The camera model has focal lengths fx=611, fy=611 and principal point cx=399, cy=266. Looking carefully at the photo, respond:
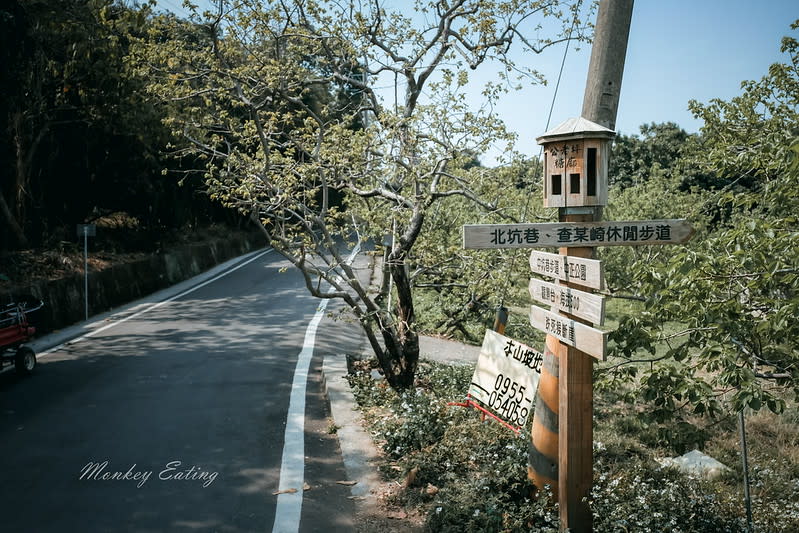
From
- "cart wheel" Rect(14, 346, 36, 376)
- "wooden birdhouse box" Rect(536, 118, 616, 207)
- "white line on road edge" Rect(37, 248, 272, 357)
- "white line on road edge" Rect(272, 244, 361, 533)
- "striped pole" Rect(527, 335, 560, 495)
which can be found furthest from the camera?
"white line on road edge" Rect(37, 248, 272, 357)

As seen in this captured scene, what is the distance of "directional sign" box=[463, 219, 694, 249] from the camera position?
4052mm

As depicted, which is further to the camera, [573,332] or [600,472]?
[600,472]

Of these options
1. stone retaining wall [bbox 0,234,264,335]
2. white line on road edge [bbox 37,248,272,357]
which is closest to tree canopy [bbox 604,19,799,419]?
white line on road edge [bbox 37,248,272,357]

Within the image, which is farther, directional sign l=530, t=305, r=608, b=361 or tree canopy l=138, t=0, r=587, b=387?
tree canopy l=138, t=0, r=587, b=387

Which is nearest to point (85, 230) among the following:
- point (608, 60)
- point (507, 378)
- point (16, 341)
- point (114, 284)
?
point (114, 284)

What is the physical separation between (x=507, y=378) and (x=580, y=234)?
A: 2.58 metres

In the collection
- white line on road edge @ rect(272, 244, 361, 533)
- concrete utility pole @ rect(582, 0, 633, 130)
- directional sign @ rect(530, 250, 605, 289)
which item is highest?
concrete utility pole @ rect(582, 0, 633, 130)

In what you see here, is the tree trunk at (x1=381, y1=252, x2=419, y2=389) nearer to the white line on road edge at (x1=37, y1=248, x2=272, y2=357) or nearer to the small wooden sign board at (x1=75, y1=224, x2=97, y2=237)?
the white line on road edge at (x1=37, y1=248, x2=272, y2=357)

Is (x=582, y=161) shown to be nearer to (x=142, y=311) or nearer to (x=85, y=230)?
(x=142, y=311)

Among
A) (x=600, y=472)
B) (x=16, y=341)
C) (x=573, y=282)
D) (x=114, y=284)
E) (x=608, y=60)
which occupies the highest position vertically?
(x=608, y=60)

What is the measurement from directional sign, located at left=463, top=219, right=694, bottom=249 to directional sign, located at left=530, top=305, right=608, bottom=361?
0.55 m

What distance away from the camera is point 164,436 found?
291 inches

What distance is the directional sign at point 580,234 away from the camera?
4.05 m

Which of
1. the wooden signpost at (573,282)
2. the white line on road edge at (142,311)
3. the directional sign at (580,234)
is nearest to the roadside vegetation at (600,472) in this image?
the wooden signpost at (573,282)
